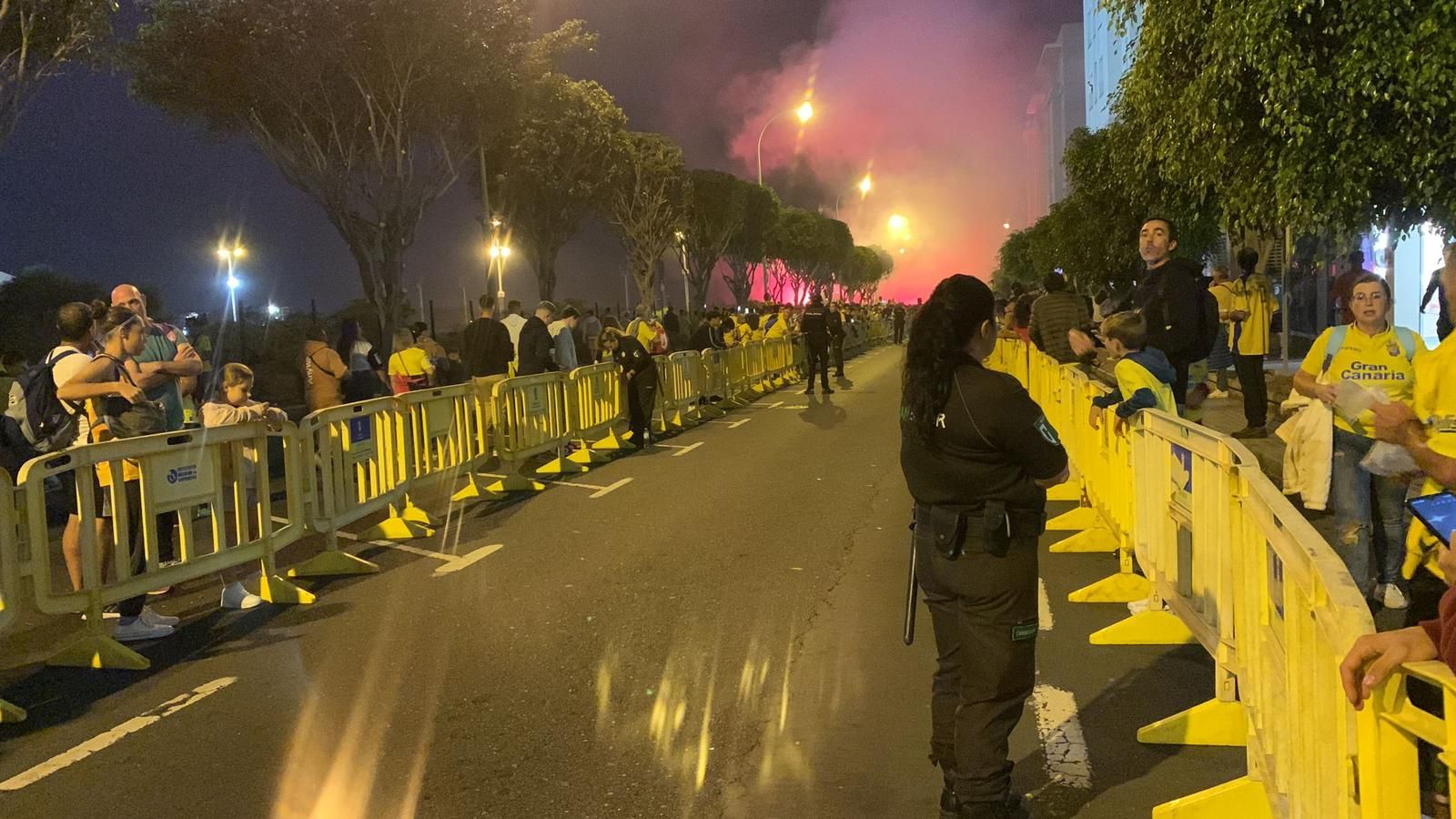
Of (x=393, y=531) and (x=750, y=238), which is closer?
(x=393, y=531)

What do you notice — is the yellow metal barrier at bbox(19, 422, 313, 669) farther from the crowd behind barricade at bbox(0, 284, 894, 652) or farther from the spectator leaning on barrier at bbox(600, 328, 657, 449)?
the spectator leaning on barrier at bbox(600, 328, 657, 449)

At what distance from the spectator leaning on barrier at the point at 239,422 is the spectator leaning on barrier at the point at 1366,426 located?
633 cm

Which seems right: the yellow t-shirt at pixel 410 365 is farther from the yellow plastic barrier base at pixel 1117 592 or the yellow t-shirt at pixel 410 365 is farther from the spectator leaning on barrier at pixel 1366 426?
the spectator leaning on barrier at pixel 1366 426

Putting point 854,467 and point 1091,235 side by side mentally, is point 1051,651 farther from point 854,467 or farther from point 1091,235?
point 1091,235

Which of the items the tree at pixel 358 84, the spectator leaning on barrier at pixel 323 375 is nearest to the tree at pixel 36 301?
the tree at pixel 358 84

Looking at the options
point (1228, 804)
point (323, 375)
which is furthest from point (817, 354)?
point (1228, 804)

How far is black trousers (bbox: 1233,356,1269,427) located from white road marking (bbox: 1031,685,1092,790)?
7.51 m

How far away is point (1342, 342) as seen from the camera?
243 inches

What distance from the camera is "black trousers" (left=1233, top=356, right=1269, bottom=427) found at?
1162cm

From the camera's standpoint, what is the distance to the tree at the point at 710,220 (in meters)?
63.1

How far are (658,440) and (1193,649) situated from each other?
1097 cm

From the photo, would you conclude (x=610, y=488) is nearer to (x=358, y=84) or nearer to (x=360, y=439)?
(x=360, y=439)

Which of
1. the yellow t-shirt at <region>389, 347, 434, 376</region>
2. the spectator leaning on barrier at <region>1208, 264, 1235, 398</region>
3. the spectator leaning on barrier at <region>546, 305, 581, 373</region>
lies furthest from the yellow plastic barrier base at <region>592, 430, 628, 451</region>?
the spectator leaning on barrier at <region>1208, 264, 1235, 398</region>

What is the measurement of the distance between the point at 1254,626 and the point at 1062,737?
119 centimetres
